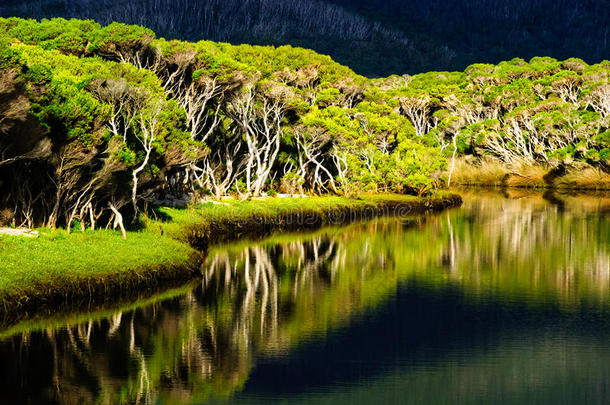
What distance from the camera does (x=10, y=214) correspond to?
1298 inches

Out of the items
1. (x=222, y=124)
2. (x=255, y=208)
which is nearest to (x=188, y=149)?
(x=255, y=208)

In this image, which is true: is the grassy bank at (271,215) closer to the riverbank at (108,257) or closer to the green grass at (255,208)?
the green grass at (255,208)

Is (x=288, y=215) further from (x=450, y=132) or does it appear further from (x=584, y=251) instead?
(x=450, y=132)

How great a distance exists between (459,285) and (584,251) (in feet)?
52.5

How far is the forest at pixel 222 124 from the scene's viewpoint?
32969mm

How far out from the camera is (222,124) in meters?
66.9

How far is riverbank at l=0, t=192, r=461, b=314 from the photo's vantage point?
26172mm

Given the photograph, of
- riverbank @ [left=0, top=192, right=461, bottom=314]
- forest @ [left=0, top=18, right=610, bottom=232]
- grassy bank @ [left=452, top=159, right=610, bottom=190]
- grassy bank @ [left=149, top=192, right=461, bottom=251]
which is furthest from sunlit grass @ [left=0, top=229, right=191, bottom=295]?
grassy bank @ [left=452, top=159, right=610, bottom=190]

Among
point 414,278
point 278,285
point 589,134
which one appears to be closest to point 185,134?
point 278,285

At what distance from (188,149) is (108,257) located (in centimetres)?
1584

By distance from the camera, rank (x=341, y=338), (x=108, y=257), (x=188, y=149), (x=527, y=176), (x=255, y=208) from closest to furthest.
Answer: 1. (x=341, y=338)
2. (x=108, y=257)
3. (x=188, y=149)
4. (x=255, y=208)
5. (x=527, y=176)

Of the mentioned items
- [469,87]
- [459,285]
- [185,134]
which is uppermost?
[469,87]

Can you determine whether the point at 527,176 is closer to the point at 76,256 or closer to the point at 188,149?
the point at 188,149

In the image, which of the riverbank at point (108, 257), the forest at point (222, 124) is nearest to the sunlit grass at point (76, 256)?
the riverbank at point (108, 257)
